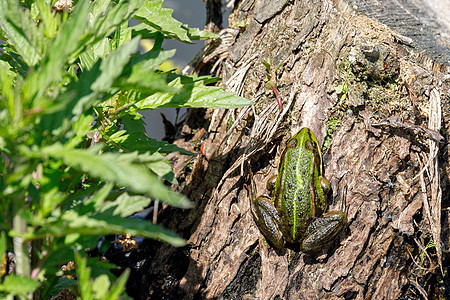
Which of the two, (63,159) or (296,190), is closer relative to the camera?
(63,159)

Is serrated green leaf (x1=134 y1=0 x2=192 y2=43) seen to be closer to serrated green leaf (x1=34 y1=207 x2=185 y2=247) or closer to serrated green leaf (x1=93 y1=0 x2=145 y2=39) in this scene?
serrated green leaf (x1=93 y1=0 x2=145 y2=39)

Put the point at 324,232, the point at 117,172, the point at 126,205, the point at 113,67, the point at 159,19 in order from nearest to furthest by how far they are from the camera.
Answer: the point at 117,172 < the point at 113,67 < the point at 126,205 < the point at 159,19 < the point at 324,232

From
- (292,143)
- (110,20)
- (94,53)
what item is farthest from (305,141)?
(110,20)

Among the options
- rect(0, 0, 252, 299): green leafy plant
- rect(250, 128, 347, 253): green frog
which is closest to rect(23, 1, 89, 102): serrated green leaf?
rect(0, 0, 252, 299): green leafy plant

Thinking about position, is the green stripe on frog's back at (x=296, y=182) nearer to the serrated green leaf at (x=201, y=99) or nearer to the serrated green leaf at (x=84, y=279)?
the serrated green leaf at (x=201, y=99)

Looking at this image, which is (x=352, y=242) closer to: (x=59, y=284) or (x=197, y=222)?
(x=197, y=222)

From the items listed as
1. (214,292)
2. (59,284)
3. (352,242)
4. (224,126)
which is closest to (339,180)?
(352,242)

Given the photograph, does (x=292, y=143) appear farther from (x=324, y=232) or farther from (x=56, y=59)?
(x=56, y=59)
